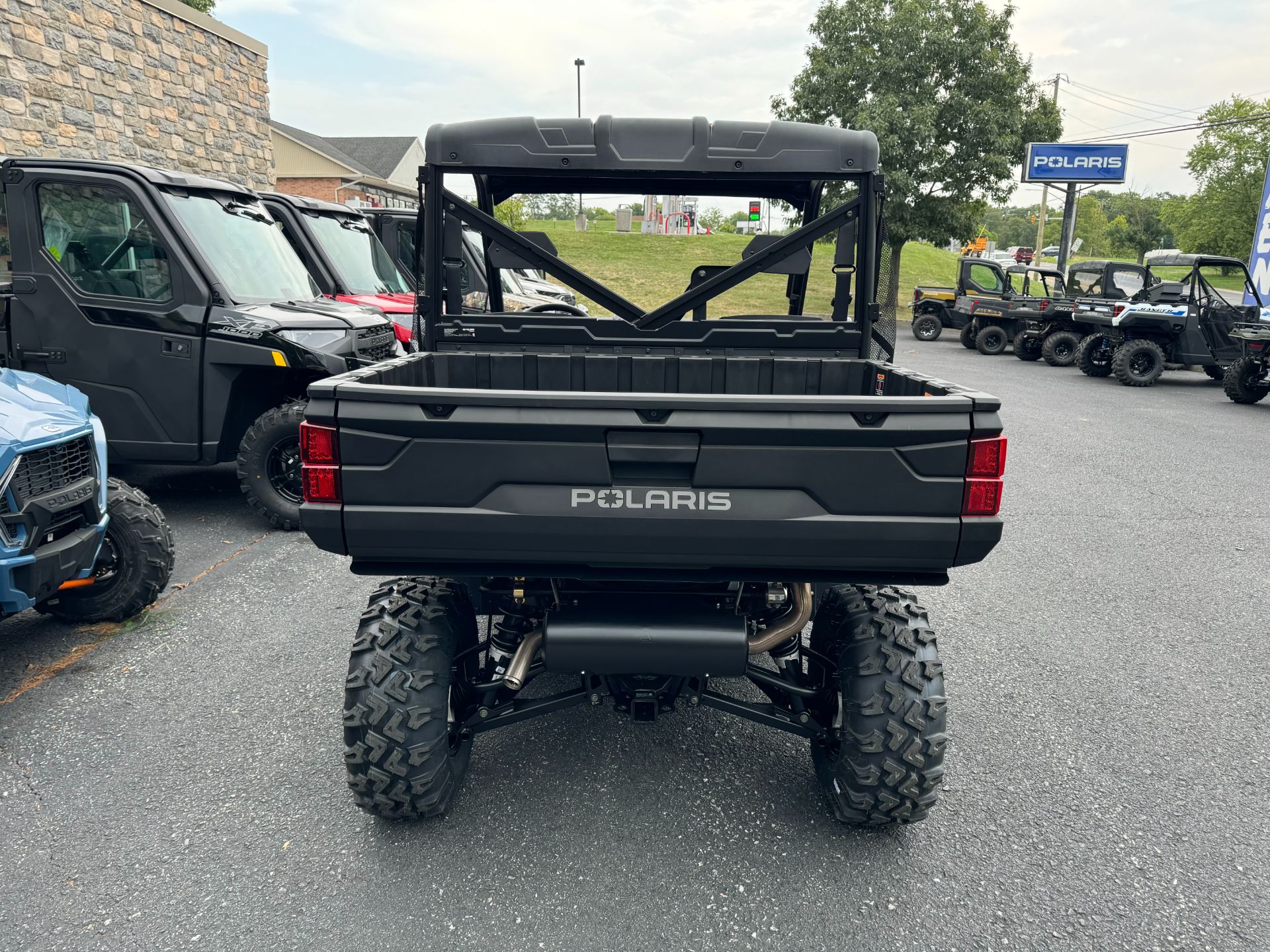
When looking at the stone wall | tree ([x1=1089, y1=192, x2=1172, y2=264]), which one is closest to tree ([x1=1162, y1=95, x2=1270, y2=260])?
tree ([x1=1089, y1=192, x2=1172, y2=264])

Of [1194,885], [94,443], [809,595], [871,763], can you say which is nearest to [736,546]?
[809,595]

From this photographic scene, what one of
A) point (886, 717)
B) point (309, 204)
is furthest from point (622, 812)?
point (309, 204)

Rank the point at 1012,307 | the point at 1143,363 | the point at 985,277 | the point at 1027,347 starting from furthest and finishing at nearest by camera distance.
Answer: the point at 985,277 < the point at 1012,307 < the point at 1027,347 < the point at 1143,363

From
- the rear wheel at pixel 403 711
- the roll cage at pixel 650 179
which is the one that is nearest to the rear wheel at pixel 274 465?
the roll cage at pixel 650 179

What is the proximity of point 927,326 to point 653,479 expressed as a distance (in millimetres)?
21580

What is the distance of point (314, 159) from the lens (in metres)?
40.7

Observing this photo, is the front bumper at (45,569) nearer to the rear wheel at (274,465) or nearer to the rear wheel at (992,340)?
the rear wheel at (274,465)

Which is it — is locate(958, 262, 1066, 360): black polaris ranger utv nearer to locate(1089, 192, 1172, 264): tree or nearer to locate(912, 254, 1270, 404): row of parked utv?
locate(912, 254, 1270, 404): row of parked utv

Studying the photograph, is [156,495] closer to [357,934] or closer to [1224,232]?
[357,934]

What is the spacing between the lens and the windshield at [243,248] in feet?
18.6

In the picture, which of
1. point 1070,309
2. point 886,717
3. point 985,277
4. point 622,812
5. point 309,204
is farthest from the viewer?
point 985,277

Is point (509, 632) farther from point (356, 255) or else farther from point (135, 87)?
point (135, 87)

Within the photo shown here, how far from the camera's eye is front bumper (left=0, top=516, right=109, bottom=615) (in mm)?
3223

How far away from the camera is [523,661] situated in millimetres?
2670
